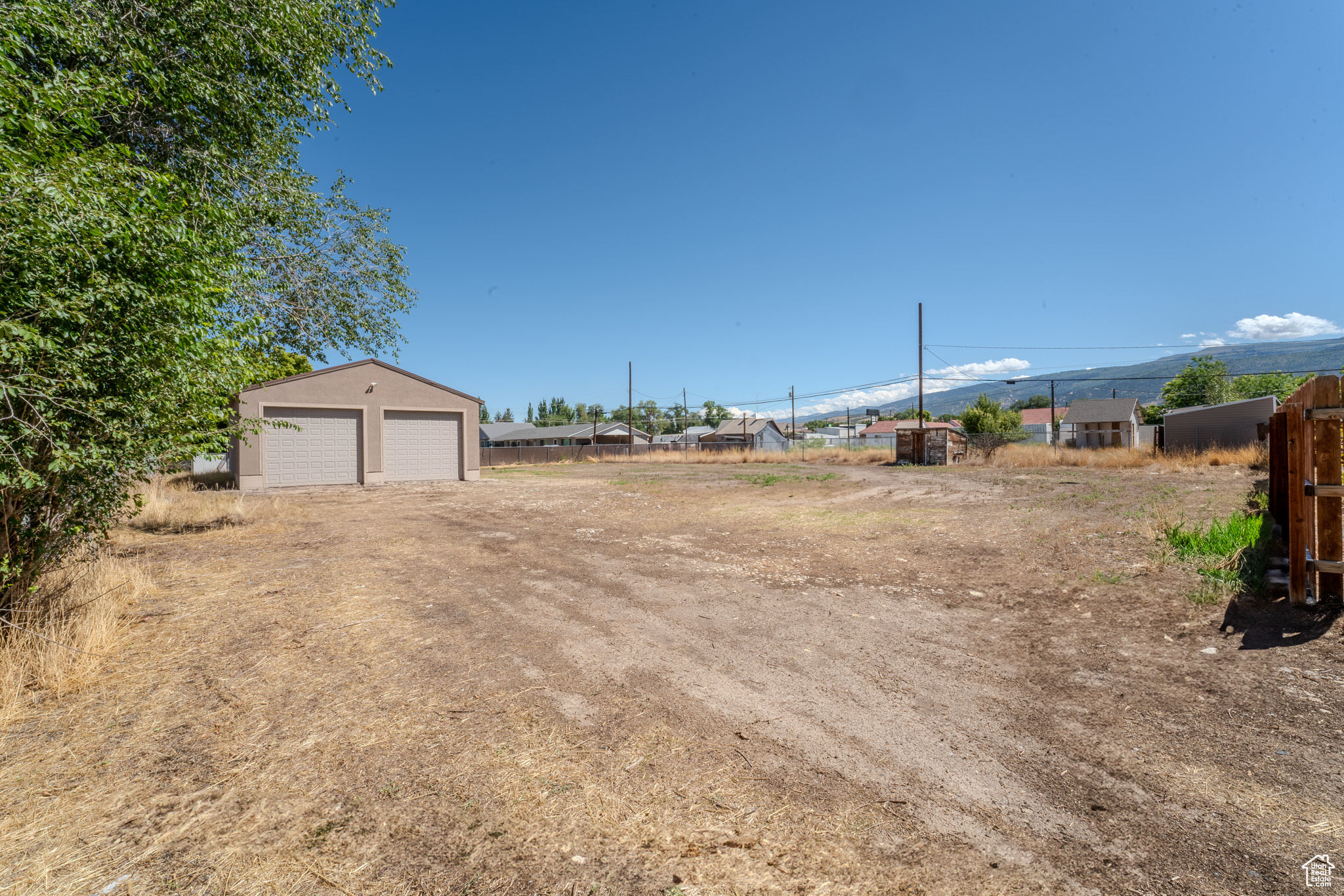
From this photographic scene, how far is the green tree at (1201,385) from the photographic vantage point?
47.1 m

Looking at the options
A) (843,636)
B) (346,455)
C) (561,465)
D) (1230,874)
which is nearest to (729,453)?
(561,465)

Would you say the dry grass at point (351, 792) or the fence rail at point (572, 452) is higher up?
the fence rail at point (572, 452)

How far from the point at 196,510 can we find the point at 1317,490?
49.4 ft

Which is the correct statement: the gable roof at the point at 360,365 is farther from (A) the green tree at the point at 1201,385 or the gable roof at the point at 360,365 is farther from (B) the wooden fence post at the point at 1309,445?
(A) the green tree at the point at 1201,385

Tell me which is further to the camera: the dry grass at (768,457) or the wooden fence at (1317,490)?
the dry grass at (768,457)

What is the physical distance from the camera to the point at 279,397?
57.3 ft

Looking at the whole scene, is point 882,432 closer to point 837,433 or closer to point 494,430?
point 837,433

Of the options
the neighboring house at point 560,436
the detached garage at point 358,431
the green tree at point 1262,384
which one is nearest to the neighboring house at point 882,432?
the green tree at point 1262,384

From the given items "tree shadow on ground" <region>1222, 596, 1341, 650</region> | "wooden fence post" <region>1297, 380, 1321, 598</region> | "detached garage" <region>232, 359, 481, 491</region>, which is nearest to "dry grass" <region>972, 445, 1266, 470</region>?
"wooden fence post" <region>1297, 380, 1321, 598</region>

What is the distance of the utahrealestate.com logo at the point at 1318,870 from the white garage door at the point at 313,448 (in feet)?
67.3

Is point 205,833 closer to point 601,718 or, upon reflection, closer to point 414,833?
point 414,833

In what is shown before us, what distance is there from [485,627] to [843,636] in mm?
2911

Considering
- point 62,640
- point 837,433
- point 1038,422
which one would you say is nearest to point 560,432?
point 837,433

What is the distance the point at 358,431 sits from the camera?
62.4ft
